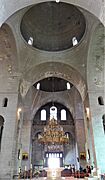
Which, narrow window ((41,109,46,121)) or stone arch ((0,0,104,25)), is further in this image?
narrow window ((41,109,46,121))

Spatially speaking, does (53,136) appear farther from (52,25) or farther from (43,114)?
(43,114)

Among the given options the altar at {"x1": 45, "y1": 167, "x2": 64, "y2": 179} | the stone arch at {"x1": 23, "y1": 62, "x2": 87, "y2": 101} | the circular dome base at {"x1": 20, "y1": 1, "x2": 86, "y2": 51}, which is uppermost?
the circular dome base at {"x1": 20, "y1": 1, "x2": 86, "y2": 51}

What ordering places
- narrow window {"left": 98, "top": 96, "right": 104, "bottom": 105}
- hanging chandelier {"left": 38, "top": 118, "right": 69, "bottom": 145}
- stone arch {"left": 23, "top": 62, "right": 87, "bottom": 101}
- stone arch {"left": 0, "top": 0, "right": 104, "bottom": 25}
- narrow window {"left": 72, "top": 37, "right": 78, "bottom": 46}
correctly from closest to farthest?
stone arch {"left": 0, "top": 0, "right": 104, "bottom": 25}, hanging chandelier {"left": 38, "top": 118, "right": 69, "bottom": 145}, narrow window {"left": 98, "top": 96, "right": 104, "bottom": 105}, narrow window {"left": 72, "top": 37, "right": 78, "bottom": 46}, stone arch {"left": 23, "top": 62, "right": 87, "bottom": 101}

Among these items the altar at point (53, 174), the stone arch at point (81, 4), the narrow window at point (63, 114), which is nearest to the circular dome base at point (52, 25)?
the stone arch at point (81, 4)

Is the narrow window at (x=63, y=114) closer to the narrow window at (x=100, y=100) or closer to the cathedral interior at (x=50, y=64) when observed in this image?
the cathedral interior at (x=50, y=64)

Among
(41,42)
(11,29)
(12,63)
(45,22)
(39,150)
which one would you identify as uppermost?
(45,22)

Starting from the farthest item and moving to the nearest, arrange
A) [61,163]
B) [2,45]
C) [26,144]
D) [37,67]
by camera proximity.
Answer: [61,163] < [26,144] < [37,67] < [2,45]

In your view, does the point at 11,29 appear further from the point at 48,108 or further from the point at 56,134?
the point at 48,108

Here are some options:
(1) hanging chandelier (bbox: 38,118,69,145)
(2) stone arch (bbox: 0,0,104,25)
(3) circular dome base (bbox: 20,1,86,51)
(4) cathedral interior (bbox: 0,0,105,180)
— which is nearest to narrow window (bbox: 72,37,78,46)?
(4) cathedral interior (bbox: 0,0,105,180)

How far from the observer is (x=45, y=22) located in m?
15.3

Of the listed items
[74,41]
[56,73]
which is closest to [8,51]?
[56,73]

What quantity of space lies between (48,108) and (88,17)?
17.6 metres

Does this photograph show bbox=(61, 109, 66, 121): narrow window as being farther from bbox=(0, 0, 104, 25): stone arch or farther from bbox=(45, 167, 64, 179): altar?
bbox=(0, 0, 104, 25): stone arch

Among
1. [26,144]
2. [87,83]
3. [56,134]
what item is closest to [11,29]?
[87,83]
